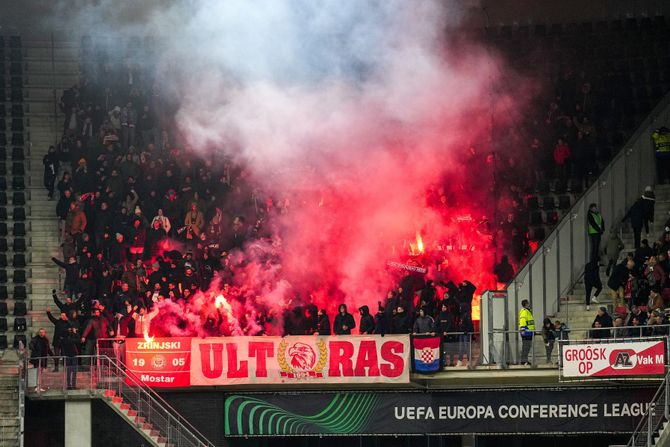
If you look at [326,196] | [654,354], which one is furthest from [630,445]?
[326,196]

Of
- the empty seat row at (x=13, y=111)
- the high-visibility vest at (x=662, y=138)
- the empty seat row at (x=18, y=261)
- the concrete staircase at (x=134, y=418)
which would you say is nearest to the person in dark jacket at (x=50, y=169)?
the empty seat row at (x=18, y=261)

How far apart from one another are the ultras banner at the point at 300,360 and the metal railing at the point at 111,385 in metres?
0.90

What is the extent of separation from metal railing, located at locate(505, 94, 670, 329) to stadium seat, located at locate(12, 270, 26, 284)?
1107 centimetres

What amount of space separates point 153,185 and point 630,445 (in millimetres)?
12509

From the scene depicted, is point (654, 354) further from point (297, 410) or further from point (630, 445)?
point (297, 410)

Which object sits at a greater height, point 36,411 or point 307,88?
point 307,88

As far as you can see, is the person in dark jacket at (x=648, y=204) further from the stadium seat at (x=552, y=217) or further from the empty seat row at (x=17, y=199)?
the empty seat row at (x=17, y=199)

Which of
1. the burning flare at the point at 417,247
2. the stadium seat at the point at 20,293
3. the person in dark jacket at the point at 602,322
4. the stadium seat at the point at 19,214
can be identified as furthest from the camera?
Answer: the stadium seat at the point at 19,214

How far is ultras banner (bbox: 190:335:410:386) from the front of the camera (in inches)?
1193

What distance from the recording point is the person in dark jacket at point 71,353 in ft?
101

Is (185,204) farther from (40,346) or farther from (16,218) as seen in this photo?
(40,346)

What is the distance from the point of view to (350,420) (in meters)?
31.5

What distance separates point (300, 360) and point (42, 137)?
36.1 feet

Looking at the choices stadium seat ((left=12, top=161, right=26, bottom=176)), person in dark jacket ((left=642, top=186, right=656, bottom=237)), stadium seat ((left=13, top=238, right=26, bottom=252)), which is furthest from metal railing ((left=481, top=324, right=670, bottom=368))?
stadium seat ((left=12, top=161, right=26, bottom=176))
